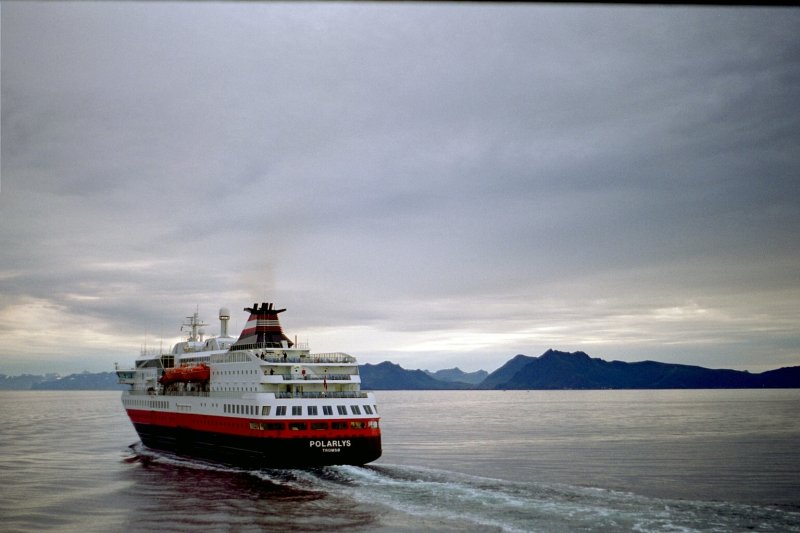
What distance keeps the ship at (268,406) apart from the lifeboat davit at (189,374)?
99 mm

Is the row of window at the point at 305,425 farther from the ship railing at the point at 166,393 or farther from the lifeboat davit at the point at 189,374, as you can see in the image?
the lifeboat davit at the point at 189,374

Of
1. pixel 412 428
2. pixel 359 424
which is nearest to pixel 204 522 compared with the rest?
pixel 359 424

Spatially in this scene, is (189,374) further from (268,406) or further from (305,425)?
(305,425)

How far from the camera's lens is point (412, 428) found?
112 metres

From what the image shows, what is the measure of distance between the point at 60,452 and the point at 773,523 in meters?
71.5

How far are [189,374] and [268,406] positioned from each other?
707 inches

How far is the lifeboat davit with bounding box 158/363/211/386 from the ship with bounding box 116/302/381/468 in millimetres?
99

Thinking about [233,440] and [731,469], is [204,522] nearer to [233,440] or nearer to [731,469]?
[233,440]

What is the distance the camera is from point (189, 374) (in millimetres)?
65812

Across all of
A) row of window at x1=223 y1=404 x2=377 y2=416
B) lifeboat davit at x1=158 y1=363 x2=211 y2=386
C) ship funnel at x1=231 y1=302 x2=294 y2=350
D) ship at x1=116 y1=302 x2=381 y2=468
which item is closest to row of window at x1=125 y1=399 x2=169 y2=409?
ship at x1=116 y1=302 x2=381 y2=468

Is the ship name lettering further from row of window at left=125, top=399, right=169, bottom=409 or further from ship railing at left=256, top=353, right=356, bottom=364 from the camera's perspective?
row of window at left=125, top=399, right=169, bottom=409

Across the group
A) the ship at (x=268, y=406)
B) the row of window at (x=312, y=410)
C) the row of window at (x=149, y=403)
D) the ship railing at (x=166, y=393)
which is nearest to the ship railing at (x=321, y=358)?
the ship at (x=268, y=406)

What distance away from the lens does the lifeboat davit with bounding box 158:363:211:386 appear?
64.5 meters

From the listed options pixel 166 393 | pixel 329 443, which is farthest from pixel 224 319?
pixel 329 443
